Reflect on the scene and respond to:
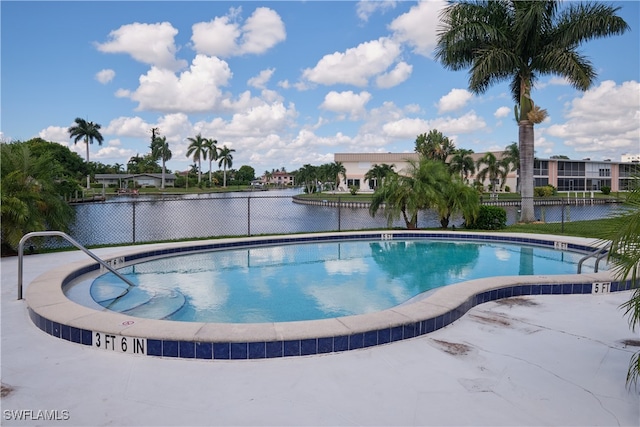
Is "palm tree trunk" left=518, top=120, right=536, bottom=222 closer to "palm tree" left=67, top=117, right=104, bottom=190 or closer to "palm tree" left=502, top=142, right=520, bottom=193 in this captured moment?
"palm tree" left=502, top=142, right=520, bottom=193

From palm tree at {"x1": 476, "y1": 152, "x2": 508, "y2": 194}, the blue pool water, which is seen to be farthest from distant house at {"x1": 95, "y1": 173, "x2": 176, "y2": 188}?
the blue pool water

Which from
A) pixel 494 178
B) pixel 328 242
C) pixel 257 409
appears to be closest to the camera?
pixel 257 409

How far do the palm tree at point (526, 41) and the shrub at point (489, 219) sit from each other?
3224mm

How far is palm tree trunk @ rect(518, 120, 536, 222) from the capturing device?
1537cm

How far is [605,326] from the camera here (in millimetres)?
4082

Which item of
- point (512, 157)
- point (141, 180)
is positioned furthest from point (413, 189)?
point (141, 180)

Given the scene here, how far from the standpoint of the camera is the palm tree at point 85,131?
5840 cm

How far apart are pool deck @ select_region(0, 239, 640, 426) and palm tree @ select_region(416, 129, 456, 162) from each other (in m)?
47.8

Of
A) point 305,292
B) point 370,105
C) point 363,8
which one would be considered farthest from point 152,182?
point 305,292

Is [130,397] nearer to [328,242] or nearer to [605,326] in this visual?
[605,326]

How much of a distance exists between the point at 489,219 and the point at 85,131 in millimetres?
61762

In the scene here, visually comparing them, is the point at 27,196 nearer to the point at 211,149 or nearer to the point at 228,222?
the point at 228,222

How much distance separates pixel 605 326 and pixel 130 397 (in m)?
4.30

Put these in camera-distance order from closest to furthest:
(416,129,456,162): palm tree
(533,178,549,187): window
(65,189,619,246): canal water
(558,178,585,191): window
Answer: (65,189,619,246): canal water, (416,129,456,162): palm tree, (533,178,549,187): window, (558,178,585,191): window
